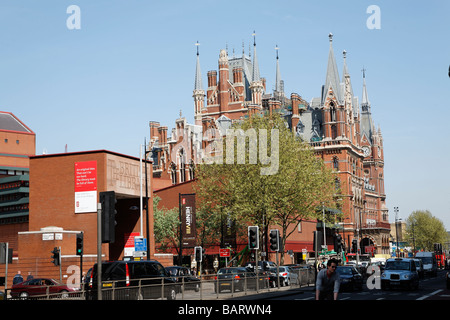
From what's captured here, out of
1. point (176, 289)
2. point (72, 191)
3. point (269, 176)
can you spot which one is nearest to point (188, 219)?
point (269, 176)

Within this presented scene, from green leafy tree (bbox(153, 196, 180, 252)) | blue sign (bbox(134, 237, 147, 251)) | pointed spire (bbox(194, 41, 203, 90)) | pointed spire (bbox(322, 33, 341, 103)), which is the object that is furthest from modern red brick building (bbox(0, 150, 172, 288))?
pointed spire (bbox(194, 41, 203, 90))

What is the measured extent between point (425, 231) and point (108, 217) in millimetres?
164093

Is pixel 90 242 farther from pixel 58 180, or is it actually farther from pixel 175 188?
pixel 175 188

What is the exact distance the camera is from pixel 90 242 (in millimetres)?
49031

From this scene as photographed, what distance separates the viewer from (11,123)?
95250mm

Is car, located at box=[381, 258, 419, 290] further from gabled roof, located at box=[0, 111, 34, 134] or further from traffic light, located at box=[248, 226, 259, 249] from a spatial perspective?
gabled roof, located at box=[0, 111, 34, 134]

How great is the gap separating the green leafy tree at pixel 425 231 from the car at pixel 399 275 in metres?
136

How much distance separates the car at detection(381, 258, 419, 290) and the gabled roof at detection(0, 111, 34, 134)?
71890 millimetres

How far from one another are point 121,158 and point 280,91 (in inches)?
3486

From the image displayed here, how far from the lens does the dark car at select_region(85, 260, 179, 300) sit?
78.3ft

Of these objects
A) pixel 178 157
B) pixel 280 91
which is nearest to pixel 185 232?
pixel 178 157

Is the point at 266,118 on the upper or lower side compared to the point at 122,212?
upper
